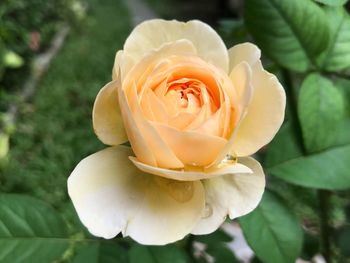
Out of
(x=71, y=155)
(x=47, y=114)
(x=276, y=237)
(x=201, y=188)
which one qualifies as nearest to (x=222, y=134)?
(x=201, y=188)

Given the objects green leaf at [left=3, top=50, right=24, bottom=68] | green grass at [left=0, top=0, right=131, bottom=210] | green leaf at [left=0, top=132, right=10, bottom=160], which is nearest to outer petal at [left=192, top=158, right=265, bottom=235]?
green grass at [left=0, top=0, right=131, bottom=210]

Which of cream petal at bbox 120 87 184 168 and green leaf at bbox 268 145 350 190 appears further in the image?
green leaf at bbox 268 145 350 190

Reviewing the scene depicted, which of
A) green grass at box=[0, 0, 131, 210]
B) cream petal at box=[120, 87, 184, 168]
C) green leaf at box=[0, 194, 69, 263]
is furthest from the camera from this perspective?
green grass at box=[0, 0, 131, 210]

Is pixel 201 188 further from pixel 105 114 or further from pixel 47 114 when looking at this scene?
pixel 47 114

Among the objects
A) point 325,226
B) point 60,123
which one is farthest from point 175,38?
point 60,123

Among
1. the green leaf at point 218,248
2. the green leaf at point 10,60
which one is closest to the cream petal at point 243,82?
the green leaf at point 218,248

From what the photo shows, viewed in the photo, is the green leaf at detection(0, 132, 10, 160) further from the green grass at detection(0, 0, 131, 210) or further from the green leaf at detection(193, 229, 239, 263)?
the green leaf at detection(193, 229, 239, 263)

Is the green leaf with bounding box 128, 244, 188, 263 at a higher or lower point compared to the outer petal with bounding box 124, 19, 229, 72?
lower

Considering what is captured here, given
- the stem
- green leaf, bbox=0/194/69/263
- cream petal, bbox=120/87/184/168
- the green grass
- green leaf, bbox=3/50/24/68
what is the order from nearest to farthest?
1. cream petal, bbox=120/87/184/168
2. green leaf, bbox=0/194/69/263
3. the stem
4. the green grass
5. green leaf, bbox=3/50/24/68
